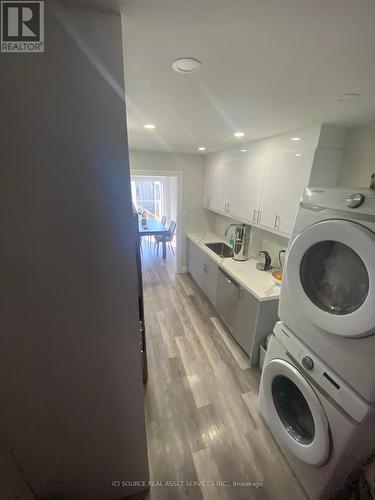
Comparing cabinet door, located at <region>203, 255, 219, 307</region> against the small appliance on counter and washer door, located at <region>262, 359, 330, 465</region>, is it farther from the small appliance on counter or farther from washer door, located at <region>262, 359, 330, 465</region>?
washer door, located at <region>262, 359, 330, 465</region>

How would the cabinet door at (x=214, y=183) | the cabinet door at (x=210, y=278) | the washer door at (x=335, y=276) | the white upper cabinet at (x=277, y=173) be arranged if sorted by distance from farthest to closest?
the cabinet door at (x=214, y=183), the cabinet door at (x=210, y=278), the white upper cabinet at (x=277, y=173), the washer door at (x=335, y=276)

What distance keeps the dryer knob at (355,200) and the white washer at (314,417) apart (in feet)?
2.70

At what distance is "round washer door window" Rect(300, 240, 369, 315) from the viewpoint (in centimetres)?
92

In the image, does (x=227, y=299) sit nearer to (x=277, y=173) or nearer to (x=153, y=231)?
(x=277, y=173)

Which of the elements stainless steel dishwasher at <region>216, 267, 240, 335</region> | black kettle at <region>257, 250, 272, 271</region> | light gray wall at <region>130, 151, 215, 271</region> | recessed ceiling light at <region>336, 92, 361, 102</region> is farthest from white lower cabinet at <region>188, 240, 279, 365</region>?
recessed ceiling light at <region>336, 92, 361, 102</region>

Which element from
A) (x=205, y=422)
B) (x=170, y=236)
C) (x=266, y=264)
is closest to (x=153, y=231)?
(x=170, y=236)

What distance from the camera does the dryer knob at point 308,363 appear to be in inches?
42.5

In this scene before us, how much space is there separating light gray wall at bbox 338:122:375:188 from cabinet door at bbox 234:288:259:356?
1.33 meters

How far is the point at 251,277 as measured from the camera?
2.15 metres

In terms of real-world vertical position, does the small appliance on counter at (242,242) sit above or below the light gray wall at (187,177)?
below

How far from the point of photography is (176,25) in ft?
2.10

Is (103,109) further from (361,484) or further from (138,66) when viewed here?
(361,484)

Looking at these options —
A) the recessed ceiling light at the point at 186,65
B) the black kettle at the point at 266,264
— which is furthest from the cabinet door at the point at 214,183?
the recessed ceiling light at the point at 186,65

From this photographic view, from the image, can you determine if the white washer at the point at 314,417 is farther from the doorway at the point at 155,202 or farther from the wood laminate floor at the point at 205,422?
the doorway at the point at 155,202
